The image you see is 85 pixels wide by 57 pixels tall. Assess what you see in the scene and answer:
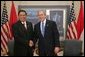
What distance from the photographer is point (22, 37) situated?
3428 mm

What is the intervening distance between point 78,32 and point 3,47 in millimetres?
2020

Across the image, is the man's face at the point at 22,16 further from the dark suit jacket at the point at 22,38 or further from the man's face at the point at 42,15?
the man's face at the point at 42,15

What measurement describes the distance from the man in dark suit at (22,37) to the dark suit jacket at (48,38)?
14 centimetres

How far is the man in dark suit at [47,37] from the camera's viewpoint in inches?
135

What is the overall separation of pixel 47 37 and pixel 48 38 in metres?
0.02

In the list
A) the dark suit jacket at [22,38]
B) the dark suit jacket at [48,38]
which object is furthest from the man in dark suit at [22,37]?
the dark suit jacket at [48,38]

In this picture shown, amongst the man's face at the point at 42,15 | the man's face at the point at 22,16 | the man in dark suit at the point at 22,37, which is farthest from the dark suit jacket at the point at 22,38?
the man's face at the point at 42,15

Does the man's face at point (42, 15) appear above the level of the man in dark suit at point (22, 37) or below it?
above

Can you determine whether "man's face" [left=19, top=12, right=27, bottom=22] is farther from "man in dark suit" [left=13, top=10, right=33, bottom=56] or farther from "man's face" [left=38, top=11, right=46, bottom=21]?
"man's face" [left=38, top=11, right=46, bottom=21]

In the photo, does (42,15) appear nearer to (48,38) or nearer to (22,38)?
(48,38)

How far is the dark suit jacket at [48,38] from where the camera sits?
3.42 meters

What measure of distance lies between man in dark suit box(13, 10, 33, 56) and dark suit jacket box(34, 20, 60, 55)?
137 mm

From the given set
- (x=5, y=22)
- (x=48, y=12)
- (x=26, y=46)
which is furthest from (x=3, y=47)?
(x=26, y=46)

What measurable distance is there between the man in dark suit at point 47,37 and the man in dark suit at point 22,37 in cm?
14
